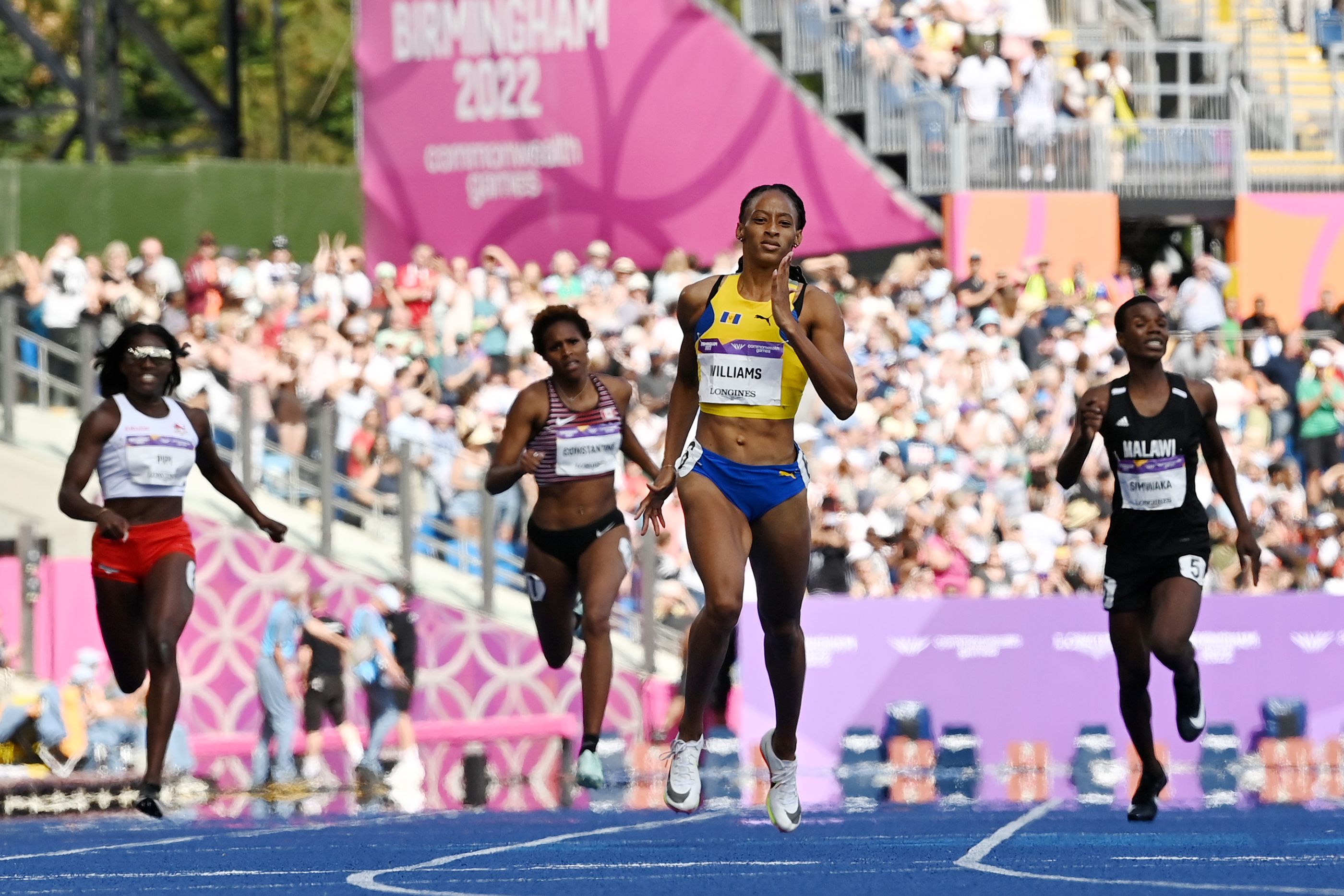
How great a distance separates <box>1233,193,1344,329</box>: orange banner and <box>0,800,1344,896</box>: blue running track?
1572cm

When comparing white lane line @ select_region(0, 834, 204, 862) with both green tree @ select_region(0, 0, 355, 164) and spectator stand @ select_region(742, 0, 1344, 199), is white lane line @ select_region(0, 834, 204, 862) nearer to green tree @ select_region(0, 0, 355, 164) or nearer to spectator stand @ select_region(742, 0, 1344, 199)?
spectator stand @ select_region(742, 0, 1344, 199)

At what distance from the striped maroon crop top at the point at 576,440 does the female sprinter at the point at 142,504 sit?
146 cm

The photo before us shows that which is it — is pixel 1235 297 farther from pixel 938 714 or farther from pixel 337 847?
pixel 337 847

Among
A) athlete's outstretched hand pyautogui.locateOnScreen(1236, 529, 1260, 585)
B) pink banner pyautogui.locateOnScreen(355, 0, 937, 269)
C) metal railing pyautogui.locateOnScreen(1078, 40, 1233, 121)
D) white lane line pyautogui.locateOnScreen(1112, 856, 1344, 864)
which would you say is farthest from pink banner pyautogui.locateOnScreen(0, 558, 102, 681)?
metal railing pyautogui.locateOnScreen(1078, 40, 1233, 121)

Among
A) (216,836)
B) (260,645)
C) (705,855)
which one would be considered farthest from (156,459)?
(260,645)

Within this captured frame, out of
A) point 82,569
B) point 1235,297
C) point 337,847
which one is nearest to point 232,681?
point 82,569

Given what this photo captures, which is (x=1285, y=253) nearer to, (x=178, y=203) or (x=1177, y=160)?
(x=1177, y=160)

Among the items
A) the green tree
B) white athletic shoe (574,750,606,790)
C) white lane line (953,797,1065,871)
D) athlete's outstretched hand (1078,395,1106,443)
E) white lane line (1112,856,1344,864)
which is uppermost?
the green tree

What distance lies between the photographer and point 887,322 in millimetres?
23750

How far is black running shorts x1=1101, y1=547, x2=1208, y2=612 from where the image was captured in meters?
12.2

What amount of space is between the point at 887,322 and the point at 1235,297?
232 inches

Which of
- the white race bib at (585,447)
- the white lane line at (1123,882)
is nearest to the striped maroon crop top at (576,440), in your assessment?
the white race bib at (585,447)

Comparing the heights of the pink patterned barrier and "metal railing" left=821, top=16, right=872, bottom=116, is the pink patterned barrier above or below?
below

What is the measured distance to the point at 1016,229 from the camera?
27344 millimetres
